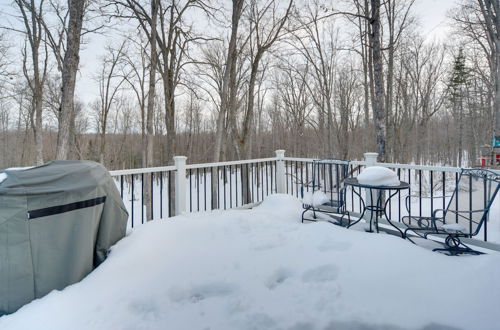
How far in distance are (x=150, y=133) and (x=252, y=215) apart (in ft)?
17.0

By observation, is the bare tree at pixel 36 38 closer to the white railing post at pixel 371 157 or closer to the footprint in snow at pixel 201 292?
the footprint in snow at pixel 201 292

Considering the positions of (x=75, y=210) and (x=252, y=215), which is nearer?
(x=75, y=210)

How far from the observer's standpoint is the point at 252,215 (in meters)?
3.77

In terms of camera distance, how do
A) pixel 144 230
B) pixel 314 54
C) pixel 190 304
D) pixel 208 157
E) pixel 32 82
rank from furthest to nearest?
pixel 208 157, pixel 314 54, pixel 32 82, pixel 144 230, pixel 190 304

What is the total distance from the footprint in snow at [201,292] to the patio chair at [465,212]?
1.80 meters

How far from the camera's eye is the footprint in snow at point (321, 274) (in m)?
2.09

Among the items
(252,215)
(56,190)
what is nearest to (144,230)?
(56,190)

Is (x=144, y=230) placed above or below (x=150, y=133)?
below

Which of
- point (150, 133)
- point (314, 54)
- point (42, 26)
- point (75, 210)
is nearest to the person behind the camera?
point (75, 210)

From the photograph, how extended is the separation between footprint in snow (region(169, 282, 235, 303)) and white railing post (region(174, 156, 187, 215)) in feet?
6.43

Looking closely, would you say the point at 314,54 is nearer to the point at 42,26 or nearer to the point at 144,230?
the point at 42,26

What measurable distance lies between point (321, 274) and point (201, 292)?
36.2 inches

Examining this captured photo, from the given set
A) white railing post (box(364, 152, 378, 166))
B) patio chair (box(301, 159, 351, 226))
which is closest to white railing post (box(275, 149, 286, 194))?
patio chair (box(301, 159, 351, 226))

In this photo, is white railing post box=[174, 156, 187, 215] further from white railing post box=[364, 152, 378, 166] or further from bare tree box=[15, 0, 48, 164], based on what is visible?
bare tree box=[15, 0, 48, 164]
